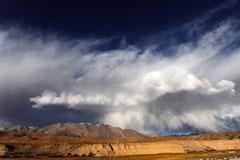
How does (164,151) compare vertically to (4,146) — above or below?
below

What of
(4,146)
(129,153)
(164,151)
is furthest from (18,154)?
(164,151)

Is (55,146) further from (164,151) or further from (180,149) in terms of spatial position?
(180,149)

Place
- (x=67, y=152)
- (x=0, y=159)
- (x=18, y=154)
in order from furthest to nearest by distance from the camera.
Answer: (x=67, y=152)
(x=18, y=154)
(x=0, y=159)

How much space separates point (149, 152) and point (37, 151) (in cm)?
9633

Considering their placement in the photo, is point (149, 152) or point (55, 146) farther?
point (149, 152)

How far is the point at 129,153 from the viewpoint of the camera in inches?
7835

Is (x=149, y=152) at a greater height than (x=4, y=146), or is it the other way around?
(x=4, y=146)

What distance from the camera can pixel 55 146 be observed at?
186625 millimetres

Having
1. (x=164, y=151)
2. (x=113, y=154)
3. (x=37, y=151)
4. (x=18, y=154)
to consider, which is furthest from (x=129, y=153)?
(x=18, y=154)

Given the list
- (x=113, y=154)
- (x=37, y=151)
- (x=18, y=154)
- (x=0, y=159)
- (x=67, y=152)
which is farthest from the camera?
(x=113, y=154)

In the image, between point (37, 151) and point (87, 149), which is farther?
point (87, 149)

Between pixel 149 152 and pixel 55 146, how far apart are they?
83482 mm

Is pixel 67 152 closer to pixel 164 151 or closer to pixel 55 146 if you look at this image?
pixel 55 146

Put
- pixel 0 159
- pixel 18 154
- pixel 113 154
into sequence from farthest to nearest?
pixel 113 154
pixel 18 154
pixel 0 159
